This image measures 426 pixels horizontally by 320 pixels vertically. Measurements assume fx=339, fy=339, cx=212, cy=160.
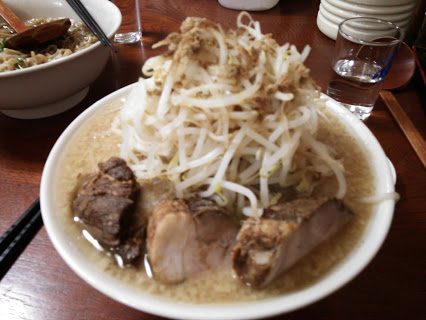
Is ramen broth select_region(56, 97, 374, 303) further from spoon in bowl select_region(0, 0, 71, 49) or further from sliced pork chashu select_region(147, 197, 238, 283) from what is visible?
spoon in bowl select_region(0, 0, 71, 49)

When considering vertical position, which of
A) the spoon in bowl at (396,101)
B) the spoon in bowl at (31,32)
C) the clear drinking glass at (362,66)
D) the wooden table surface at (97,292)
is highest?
the spoon in bowl at (31,32)

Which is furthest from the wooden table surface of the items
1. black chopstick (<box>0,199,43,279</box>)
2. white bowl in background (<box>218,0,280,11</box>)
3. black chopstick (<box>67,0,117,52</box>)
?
white bowl in background (<box>218,0,280,11</box>)

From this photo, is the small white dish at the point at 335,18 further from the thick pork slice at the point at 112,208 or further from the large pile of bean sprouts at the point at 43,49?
the thick pork slice at the point at 112,208

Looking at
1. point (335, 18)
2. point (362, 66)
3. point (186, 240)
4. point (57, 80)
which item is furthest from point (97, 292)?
point (335, 18)

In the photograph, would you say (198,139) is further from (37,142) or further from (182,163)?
(37,142)

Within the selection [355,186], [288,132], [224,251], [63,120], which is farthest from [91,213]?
[63,120]

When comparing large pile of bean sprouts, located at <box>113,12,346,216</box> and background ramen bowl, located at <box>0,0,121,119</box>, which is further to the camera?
background ramen bowl, located at <box>0,0,121,119</box>

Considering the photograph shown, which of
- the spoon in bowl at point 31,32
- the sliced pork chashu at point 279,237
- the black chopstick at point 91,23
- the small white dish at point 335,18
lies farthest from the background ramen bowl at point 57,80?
the small white dish at point 335,18
